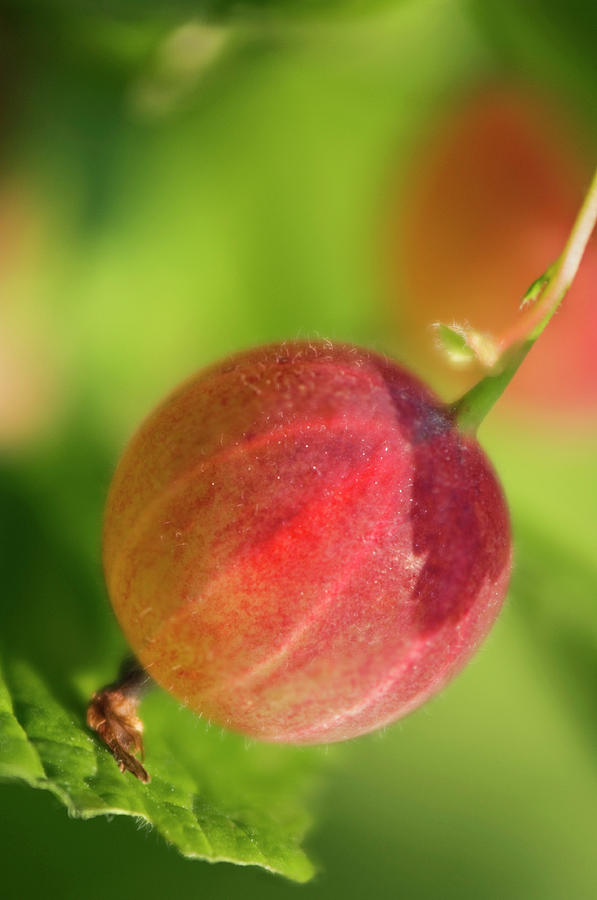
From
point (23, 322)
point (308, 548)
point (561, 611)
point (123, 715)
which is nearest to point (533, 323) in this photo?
point (308, 548)

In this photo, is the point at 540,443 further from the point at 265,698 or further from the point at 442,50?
the point at 265,698

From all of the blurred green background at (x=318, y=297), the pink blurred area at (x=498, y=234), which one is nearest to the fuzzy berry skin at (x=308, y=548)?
the blurred green background at (x=318, y=297)

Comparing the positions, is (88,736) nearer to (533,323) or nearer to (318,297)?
(533,323)

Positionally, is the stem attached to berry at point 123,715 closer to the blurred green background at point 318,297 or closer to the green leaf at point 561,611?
the blurred green background at point 318,297

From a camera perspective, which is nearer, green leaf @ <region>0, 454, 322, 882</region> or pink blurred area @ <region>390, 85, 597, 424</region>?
green leaf @ <region>0, 454, 322, 882</region>

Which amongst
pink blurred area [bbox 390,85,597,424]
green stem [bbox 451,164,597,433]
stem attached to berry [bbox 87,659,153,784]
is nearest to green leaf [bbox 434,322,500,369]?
green stem [bbox 451,164,597,433]

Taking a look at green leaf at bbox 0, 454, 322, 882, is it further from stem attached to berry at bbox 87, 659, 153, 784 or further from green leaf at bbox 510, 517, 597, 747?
green leaf at bbox 510, 517, 597, 747

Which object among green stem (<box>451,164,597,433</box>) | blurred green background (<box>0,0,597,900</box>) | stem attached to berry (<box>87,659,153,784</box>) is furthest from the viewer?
blurred green background (<box>0,0,597,900</box>)

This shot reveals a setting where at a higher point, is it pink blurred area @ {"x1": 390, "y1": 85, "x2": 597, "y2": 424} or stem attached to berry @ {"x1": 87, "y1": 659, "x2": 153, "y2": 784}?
pink blurred area @ {"x1": 390, "y1": 85, "x2": 597, "y2": 424}
